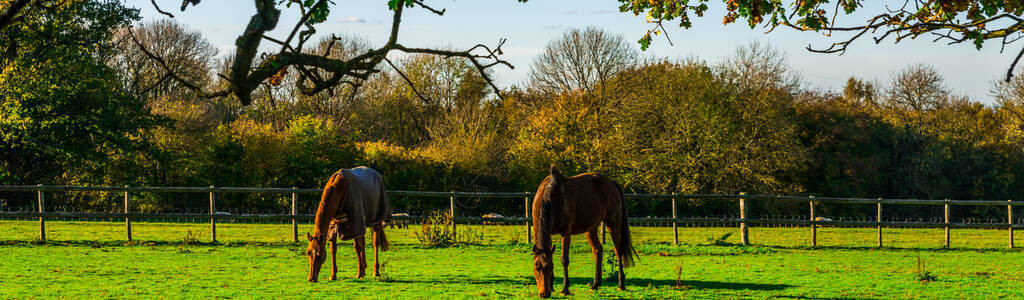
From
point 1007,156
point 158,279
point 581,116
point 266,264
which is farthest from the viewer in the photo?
point 1007,156

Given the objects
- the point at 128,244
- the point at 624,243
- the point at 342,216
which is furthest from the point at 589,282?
the point at 128,244

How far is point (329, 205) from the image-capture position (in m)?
10.4

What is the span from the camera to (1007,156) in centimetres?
3550

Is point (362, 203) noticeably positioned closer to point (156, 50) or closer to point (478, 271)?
point (478, 271)

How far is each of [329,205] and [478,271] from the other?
2640mm

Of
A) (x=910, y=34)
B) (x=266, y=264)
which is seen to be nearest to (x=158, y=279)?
(x=266, y=264)

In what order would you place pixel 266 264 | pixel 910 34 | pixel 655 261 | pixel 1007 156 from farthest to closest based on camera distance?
pixel 1007 156, pixel 655 261, pixel 266 264, pixel 910 34

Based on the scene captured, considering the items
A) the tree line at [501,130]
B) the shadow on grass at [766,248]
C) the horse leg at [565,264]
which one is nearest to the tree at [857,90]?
the tree line at [501,130]

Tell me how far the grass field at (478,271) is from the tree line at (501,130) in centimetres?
661

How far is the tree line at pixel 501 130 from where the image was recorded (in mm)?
24922

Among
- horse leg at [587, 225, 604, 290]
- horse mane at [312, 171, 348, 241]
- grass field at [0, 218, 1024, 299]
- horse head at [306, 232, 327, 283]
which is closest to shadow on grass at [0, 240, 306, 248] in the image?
grass field at [0, 218, 1024, 299]

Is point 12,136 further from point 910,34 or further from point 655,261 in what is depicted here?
point 910,34

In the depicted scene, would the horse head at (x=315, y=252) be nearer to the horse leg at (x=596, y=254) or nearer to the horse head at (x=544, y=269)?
the horse head at (x=544, y=269)

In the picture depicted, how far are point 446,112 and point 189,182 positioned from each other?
501 inches
